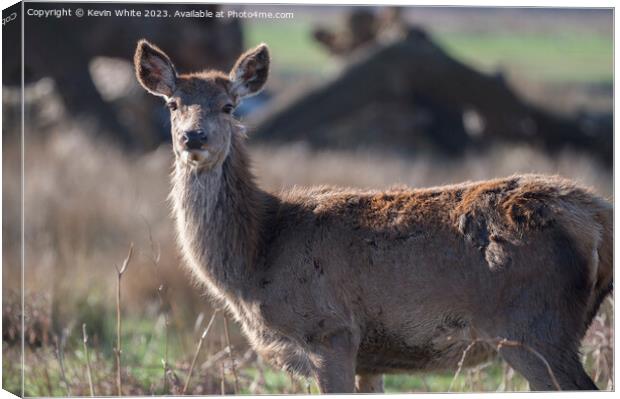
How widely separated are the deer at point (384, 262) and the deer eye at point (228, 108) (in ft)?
0.05

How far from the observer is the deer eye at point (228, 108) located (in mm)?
8117

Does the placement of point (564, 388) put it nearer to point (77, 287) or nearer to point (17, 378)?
point (17, 378)

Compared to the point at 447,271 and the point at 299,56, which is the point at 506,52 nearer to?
the point at 299,56

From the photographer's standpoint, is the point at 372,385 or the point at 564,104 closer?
the point at 372,385

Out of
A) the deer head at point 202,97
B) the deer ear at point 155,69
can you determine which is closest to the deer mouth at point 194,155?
the deer head at point 202,97

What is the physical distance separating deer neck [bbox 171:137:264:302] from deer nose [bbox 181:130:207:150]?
0.38 metres

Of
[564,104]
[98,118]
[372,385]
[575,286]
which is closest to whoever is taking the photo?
[575,286]

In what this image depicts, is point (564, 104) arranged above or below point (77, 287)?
above

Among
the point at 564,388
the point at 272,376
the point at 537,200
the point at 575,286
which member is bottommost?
the point at 272,376

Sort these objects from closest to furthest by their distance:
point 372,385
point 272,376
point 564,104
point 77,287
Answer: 1. point 372,385
2. point 272,376
3. point 77,287
4. point 564,104

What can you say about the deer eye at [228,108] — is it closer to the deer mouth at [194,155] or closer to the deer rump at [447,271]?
the deer mouth at [194,155]

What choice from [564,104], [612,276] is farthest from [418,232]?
[564,104]

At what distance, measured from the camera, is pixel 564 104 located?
1902 centimetres

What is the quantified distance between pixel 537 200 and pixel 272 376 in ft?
11.7
